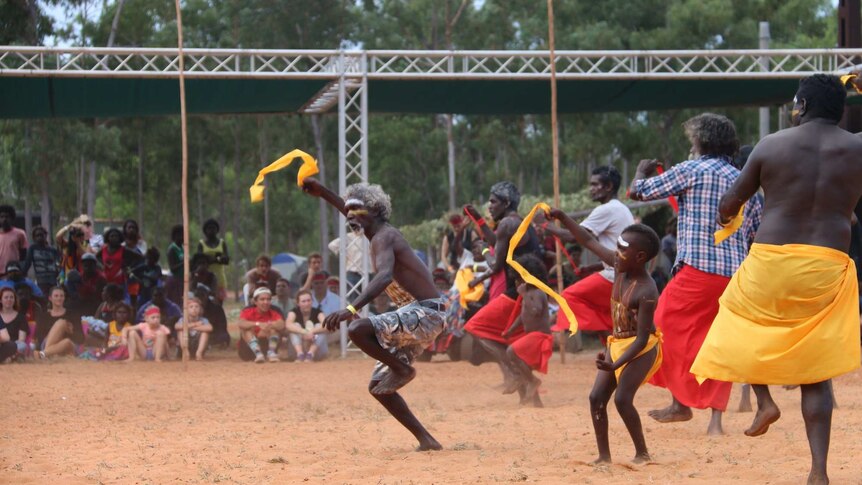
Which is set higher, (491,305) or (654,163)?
(654,163)

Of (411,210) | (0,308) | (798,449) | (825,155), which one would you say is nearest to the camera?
(825,155)

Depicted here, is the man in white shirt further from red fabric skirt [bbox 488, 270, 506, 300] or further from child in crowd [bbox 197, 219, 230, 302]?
child in crowd [bbox 197, 219, 230, 302]

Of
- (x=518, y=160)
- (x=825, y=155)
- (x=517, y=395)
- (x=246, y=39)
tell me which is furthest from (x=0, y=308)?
(x=518, y=160)

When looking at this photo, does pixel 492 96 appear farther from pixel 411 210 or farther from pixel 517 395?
pixel 411 210

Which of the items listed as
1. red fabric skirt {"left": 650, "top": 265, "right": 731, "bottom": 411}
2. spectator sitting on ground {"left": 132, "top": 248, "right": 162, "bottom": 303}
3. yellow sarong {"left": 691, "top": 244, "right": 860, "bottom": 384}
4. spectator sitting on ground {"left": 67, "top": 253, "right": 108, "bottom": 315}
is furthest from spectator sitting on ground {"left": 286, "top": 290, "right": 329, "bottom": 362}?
yellow sarong {"left": 691, "top": 244, "right": 860, "bottom": 384}

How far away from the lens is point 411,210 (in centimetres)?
4184

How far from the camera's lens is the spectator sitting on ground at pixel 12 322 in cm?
1374

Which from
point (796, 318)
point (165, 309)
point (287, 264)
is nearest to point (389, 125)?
point (287, 264)

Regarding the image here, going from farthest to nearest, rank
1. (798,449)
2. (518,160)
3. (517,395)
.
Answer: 1. (518,160)
2. (517,395)
3. (798,449)

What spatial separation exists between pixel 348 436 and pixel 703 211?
2.66 m

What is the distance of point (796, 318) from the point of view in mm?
5281

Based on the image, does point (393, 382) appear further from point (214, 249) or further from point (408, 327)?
point (214, 249)

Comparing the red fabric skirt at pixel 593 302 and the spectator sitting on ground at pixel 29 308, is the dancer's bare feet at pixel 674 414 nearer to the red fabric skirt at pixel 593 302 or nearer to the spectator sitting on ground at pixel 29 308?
the red fabric skirt at pixel 593 302

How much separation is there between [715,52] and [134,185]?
25.4 meters
